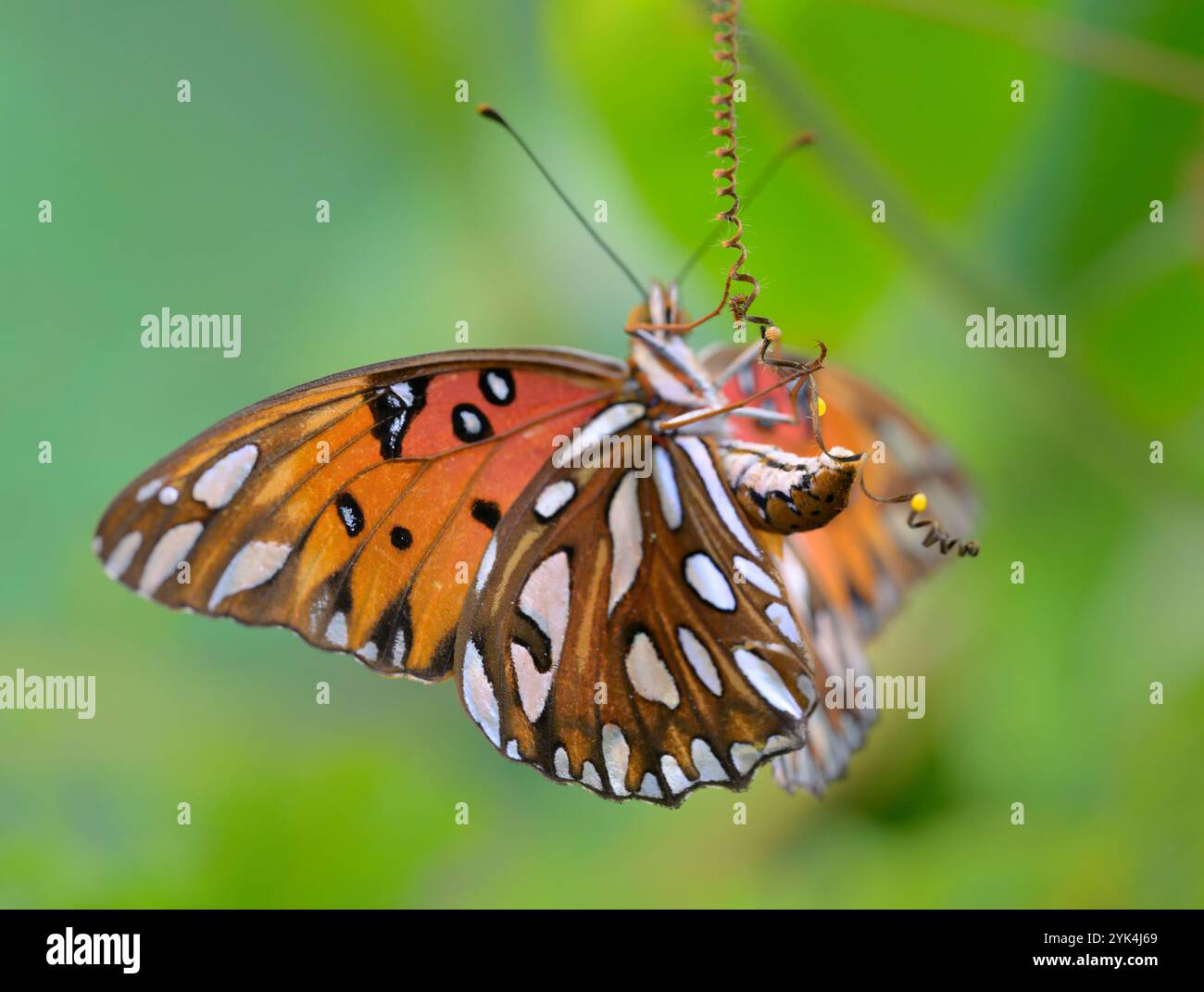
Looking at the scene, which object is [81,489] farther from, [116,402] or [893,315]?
[893,315]

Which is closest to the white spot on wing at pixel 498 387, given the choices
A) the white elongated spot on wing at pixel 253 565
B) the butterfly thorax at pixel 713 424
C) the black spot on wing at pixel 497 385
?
the black spot on wing at pixel 497 385

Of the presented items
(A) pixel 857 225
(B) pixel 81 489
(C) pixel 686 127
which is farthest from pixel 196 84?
(A) pixel 857 225

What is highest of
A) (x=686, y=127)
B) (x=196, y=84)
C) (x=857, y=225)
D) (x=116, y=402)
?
(x=196, y=84)

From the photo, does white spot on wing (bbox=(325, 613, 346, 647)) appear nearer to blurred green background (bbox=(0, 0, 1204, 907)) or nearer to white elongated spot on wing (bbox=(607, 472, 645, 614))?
white elongated spot on wing (bbox=(607, 472, 645, 614))

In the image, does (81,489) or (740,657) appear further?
(81,489)

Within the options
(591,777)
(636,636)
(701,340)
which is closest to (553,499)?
(636,636)

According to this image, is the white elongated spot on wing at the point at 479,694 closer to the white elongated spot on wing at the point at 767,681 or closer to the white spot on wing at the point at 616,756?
the white spot on wing at the point at 616,756

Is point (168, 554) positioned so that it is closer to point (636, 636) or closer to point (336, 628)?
point (336, 628)

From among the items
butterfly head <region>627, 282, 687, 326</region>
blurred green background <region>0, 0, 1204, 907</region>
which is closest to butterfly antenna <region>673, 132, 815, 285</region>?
blurred green background <region>0, 0, 1204, 907</region>
